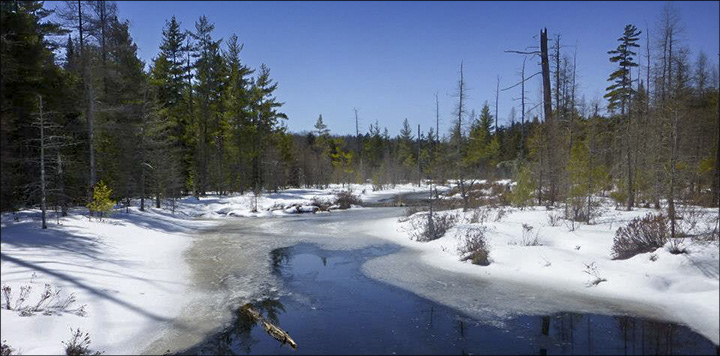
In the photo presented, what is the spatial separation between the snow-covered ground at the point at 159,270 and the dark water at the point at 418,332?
98 centimetres

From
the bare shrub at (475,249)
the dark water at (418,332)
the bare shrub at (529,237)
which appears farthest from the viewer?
the bare shrub at (529,237)

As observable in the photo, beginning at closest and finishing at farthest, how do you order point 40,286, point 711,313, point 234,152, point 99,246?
point 711,313
point 40,286
point 99,246
point 234,152

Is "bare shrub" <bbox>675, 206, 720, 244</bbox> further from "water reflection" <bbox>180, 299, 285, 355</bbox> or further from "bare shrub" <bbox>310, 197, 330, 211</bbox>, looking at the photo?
"bare shrub" <bbox>310, 197, 330, 211</bbox>

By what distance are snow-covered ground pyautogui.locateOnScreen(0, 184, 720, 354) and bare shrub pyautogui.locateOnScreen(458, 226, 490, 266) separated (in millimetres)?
326

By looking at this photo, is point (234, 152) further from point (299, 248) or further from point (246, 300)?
point (246, 300)

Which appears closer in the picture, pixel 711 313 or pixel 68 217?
pixel 711 313

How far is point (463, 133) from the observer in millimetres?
22797

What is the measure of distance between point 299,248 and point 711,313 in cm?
1309

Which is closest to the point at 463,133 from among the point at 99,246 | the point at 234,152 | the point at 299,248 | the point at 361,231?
the point at 361,231

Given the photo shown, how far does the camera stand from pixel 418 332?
764 cm

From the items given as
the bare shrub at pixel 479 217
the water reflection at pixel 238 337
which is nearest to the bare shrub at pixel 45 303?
the water reflection at pixel 238 337

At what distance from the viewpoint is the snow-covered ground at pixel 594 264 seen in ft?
24.4

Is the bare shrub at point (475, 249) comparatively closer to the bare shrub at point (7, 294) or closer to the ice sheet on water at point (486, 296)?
the ice sheet on water at point (486, 296)

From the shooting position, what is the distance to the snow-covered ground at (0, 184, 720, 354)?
7.05m
